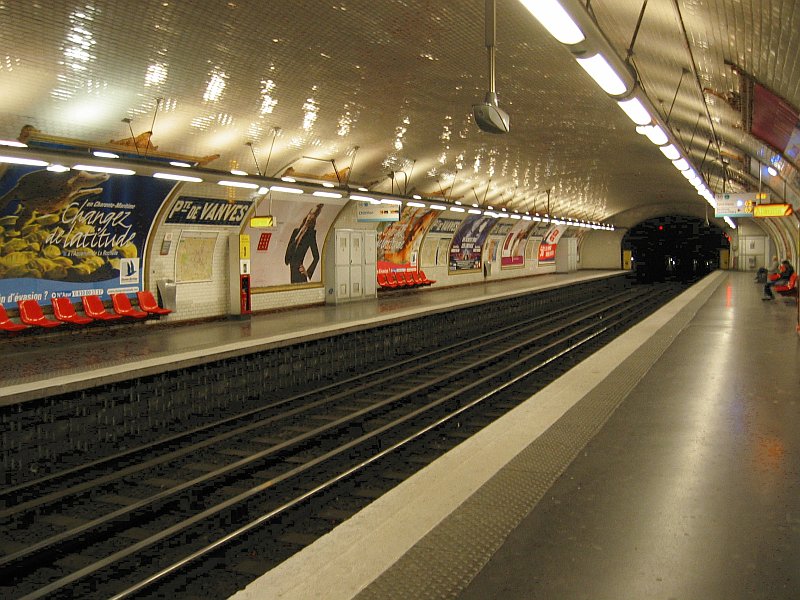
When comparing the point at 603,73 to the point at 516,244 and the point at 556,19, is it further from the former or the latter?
the point at 516,244

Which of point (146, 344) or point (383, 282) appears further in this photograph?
point (383, 282)

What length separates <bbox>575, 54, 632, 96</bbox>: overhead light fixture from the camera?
4543 millimetres

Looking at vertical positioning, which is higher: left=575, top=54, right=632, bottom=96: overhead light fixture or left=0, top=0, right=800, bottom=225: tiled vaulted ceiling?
left=0, top=0, right=800, bottom=225: tiled vaulted ceiling

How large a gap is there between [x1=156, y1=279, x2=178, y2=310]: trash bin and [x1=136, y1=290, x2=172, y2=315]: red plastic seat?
0.75 ft

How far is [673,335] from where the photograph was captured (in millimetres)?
10305

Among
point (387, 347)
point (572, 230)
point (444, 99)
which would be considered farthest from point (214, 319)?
point (572, 230)

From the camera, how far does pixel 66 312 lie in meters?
11.5

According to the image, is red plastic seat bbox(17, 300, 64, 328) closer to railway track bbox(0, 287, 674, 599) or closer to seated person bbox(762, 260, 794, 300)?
railway track bbox(0, 287, 674, 599)

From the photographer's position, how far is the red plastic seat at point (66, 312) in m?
11.4

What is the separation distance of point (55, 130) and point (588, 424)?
8.24 m

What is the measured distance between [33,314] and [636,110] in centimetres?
932

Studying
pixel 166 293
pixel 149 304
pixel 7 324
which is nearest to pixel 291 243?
pixel 166 293

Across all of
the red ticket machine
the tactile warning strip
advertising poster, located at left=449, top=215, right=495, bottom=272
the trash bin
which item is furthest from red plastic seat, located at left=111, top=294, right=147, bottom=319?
advertising poster, located at left=449, top=215, right=495, bottom=272

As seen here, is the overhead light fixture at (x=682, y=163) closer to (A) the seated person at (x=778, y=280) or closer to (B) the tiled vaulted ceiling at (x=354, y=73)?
(B) the tiled vaulted ceiling at (x=354, y=73)
